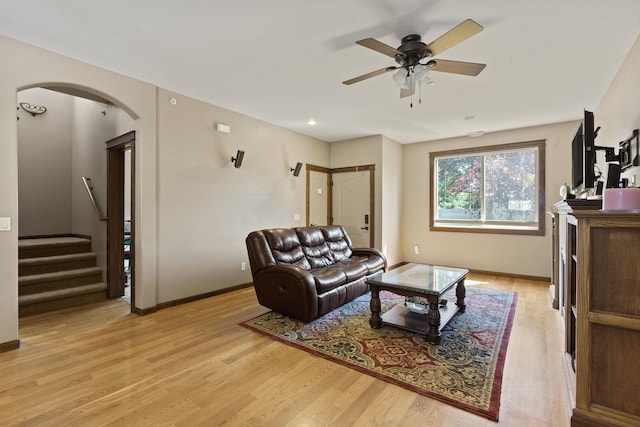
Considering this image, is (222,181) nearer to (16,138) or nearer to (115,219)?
(115,219)

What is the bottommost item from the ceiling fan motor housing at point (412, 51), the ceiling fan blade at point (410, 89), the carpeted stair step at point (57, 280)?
the carpeted stair step at point (57, 280)

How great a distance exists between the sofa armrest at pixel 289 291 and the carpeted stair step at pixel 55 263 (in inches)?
108

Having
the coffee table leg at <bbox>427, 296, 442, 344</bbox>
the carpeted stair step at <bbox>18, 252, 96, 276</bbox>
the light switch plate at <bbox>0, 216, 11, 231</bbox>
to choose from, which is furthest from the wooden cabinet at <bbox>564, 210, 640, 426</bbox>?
the carpeted stair step at <bbox>18, 252, 96, 276</bbox>

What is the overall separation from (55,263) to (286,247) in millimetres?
3158

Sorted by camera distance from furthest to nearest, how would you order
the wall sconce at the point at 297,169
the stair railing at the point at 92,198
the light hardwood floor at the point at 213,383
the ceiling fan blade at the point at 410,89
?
the wall sconce at the point at 297,169
the stair railing at the point at 92,198
the ceiling fan blade at the point at 410,89
the light hardwood floor at the point at 213,383

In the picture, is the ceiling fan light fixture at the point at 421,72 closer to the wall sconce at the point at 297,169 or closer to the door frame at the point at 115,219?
the wall sconce at the point at 297,169

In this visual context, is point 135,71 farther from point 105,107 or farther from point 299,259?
point 299,259

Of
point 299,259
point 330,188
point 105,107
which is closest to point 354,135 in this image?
point 330,188

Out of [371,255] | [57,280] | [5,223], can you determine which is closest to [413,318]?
[371,255]

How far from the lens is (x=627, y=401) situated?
5.10 ft

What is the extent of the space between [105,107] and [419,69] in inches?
173

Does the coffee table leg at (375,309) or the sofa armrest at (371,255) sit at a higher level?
the sofa armrest at (371,255)

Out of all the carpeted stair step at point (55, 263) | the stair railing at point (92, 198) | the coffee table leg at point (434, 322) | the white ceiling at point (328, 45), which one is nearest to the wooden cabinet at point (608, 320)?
the coffee table leg at point (434, 322)

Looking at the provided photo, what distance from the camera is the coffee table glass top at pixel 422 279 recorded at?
2770 mm
